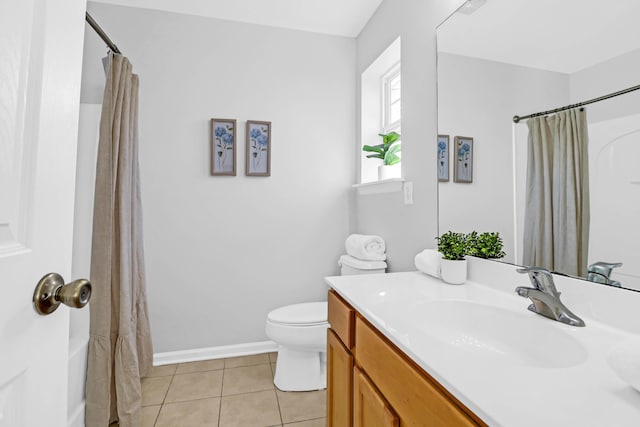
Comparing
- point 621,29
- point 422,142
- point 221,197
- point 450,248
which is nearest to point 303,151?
point 221,197

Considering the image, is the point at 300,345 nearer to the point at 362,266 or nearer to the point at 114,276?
the point at 362,266

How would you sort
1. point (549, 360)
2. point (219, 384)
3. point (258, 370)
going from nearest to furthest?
point (549, 360), point (219, 384), point (258, 370)

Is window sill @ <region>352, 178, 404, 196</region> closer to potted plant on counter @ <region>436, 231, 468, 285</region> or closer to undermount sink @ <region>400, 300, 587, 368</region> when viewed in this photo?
potted plant on counter @ <region>436, 231, 468, 285</region>

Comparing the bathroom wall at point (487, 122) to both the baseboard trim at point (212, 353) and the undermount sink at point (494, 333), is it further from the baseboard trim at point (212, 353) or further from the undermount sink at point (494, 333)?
the baseboard trim at point (212, 353)

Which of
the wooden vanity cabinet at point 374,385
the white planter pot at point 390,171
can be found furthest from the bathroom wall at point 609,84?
the white planter pot at point 390,171

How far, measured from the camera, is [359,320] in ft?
3.17

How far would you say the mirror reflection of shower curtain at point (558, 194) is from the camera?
2.79 feet

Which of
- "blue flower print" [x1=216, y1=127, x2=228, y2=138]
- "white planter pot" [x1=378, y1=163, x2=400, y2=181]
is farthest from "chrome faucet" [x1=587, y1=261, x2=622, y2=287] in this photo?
"blue flower print" [x1=216, y1=127, x2=228, y2=138]

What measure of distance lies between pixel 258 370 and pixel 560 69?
7.07ft

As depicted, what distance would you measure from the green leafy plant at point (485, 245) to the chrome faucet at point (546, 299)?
0.89 feet

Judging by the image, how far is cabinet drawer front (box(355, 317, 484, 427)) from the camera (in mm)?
549

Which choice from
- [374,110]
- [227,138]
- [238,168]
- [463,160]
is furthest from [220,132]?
[463,160]

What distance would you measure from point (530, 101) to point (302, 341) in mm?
1498

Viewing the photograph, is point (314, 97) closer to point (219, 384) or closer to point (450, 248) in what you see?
point (450, 248)
